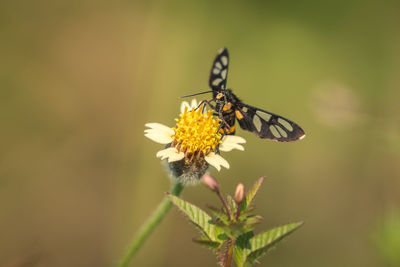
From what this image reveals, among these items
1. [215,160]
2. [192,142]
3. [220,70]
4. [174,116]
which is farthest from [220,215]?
[174,116]

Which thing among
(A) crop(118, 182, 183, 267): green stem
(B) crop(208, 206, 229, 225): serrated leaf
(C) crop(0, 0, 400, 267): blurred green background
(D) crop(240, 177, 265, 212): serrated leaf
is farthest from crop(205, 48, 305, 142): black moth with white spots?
(C) crop(0, 0, 400, 267): blurred green background

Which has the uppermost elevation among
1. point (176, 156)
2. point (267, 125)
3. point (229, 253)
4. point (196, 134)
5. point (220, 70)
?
point (220, 70)

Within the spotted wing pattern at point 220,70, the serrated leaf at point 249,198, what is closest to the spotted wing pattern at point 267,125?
the spotted wing pattern at point 220,70

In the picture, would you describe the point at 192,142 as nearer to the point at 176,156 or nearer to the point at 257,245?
the point at 176,156

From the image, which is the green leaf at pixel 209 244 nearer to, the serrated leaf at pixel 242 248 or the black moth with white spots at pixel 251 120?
the serrated leaf at pixel 242 248

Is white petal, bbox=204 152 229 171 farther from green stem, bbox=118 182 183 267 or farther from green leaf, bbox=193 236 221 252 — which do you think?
green leaf, bbox=193 236 221 252
